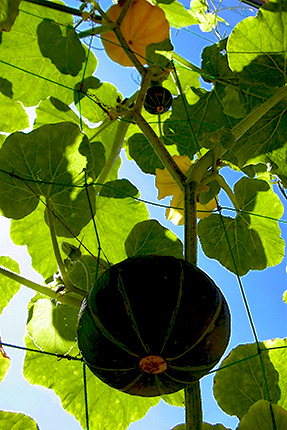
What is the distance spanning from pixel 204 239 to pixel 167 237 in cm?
27

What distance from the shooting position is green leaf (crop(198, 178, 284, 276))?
4.02 ft

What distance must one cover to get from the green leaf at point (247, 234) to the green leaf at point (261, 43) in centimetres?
32

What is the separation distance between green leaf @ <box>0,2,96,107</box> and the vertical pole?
0.74 meters

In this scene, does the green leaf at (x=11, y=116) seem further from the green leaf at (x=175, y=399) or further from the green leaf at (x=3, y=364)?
the green leaf at (x=175, y=399)

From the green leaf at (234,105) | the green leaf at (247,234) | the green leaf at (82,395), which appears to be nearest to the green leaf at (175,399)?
the green leaf at (82,395)

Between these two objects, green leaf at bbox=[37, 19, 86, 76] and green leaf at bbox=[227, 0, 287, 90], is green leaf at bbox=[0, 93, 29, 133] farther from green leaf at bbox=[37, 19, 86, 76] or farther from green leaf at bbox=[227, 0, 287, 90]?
green leaf at bbox=[227, 0, 287, 90]

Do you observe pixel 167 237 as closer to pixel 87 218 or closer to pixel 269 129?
pixel 87 218

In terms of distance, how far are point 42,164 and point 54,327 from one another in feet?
1.29

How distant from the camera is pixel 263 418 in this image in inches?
28.8

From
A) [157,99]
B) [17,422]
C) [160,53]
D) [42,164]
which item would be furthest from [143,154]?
[17,422]

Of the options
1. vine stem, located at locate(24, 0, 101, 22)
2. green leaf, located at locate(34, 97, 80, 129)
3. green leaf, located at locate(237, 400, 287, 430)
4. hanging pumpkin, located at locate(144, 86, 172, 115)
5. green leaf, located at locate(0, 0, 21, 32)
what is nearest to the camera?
green leaf, located at locate(237, 400, 287, 430)

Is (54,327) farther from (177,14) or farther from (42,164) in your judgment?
(177,14)

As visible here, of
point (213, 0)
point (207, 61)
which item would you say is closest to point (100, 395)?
point (207, 61)

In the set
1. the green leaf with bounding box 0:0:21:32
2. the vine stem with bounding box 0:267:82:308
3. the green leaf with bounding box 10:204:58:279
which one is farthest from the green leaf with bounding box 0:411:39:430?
the green leaf with bounding box 0:0:21:32
